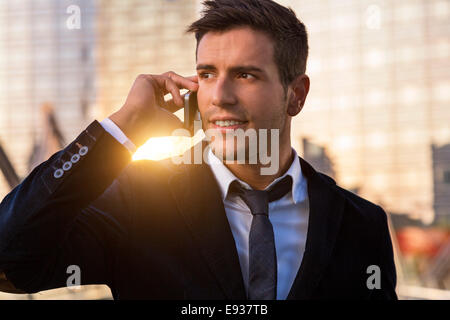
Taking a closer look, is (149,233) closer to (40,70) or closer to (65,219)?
(65,219)

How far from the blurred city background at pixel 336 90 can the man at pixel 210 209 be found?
74625 mm

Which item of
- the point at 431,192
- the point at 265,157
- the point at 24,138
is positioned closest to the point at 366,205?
the point at 265,157

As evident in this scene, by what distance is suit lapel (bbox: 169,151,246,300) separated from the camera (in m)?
2.84

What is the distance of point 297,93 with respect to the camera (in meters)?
3.90

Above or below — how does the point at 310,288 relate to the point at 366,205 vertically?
below

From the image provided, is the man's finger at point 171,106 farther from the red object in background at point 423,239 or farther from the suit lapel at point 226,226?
the red object in background at point 423,239

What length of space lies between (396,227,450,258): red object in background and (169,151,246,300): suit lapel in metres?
87.6

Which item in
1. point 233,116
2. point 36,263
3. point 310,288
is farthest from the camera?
point 233,116

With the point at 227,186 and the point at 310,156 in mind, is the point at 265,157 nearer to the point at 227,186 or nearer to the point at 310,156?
the point at 227,186

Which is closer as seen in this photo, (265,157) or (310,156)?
(265,157)

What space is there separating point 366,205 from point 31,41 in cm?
10761

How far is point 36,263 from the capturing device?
2.55 meters

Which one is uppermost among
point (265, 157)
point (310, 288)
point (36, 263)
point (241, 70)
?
point (241, 70)

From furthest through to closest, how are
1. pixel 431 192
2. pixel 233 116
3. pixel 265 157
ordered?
pixel 431 192, pixel 265 157, pixel 233 116
